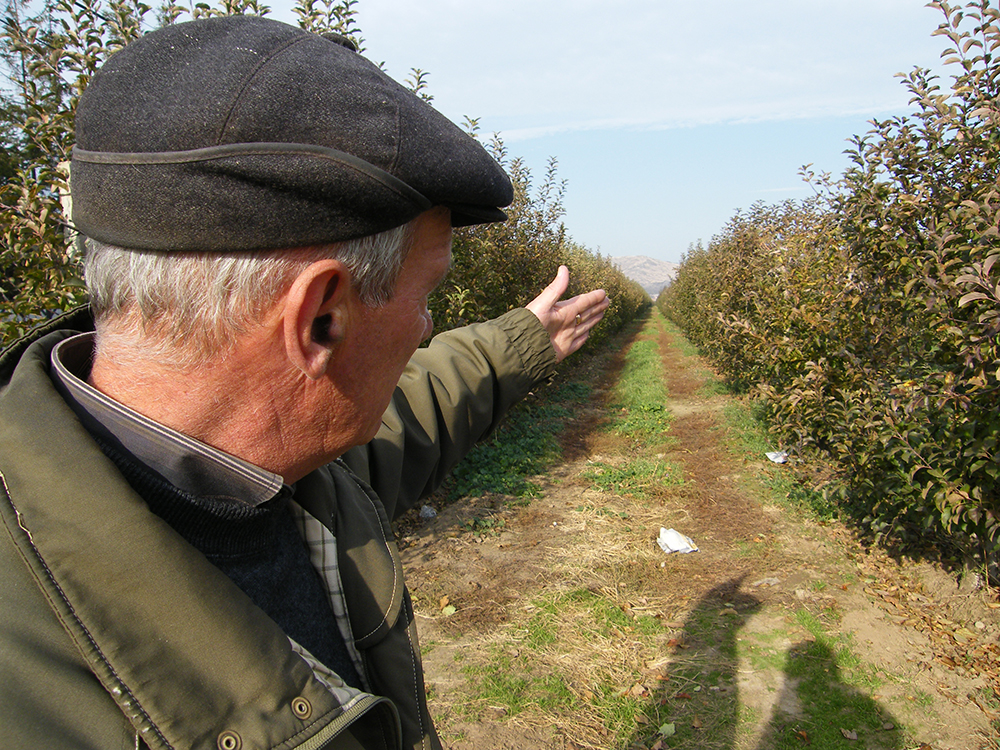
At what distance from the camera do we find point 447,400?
1840 mm

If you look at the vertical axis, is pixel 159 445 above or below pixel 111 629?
above

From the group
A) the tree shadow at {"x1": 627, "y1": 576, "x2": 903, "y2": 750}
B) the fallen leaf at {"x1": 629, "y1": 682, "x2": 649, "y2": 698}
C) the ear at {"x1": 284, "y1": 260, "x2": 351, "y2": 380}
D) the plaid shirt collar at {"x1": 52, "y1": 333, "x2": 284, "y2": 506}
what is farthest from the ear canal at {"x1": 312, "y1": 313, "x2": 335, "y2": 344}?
the fallen leaf at {"x1": 629, "y1": 682, "x2": 649, "y2": 698}

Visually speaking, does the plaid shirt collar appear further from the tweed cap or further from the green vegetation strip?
the green vegetation strip

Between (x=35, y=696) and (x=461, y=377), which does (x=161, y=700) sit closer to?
(x=35, y=696)

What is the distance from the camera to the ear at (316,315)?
101cm

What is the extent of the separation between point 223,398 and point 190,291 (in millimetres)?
190

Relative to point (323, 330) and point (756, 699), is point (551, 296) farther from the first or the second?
point (756, 699)

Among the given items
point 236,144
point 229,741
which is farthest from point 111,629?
point 236,144

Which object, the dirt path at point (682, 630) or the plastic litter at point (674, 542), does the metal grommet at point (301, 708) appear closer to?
the dirt path at point (682, 630)

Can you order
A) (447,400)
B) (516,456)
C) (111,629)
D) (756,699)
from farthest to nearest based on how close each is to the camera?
1. (516,456)
2. (756,699)
3. (447,400)
4. (111,629)

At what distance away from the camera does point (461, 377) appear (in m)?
1.88

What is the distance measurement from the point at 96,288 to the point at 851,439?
16.7 feet

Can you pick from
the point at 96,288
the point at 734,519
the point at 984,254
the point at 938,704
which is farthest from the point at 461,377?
the point at 734,519

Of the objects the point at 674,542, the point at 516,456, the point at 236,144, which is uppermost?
the point at 236,144
